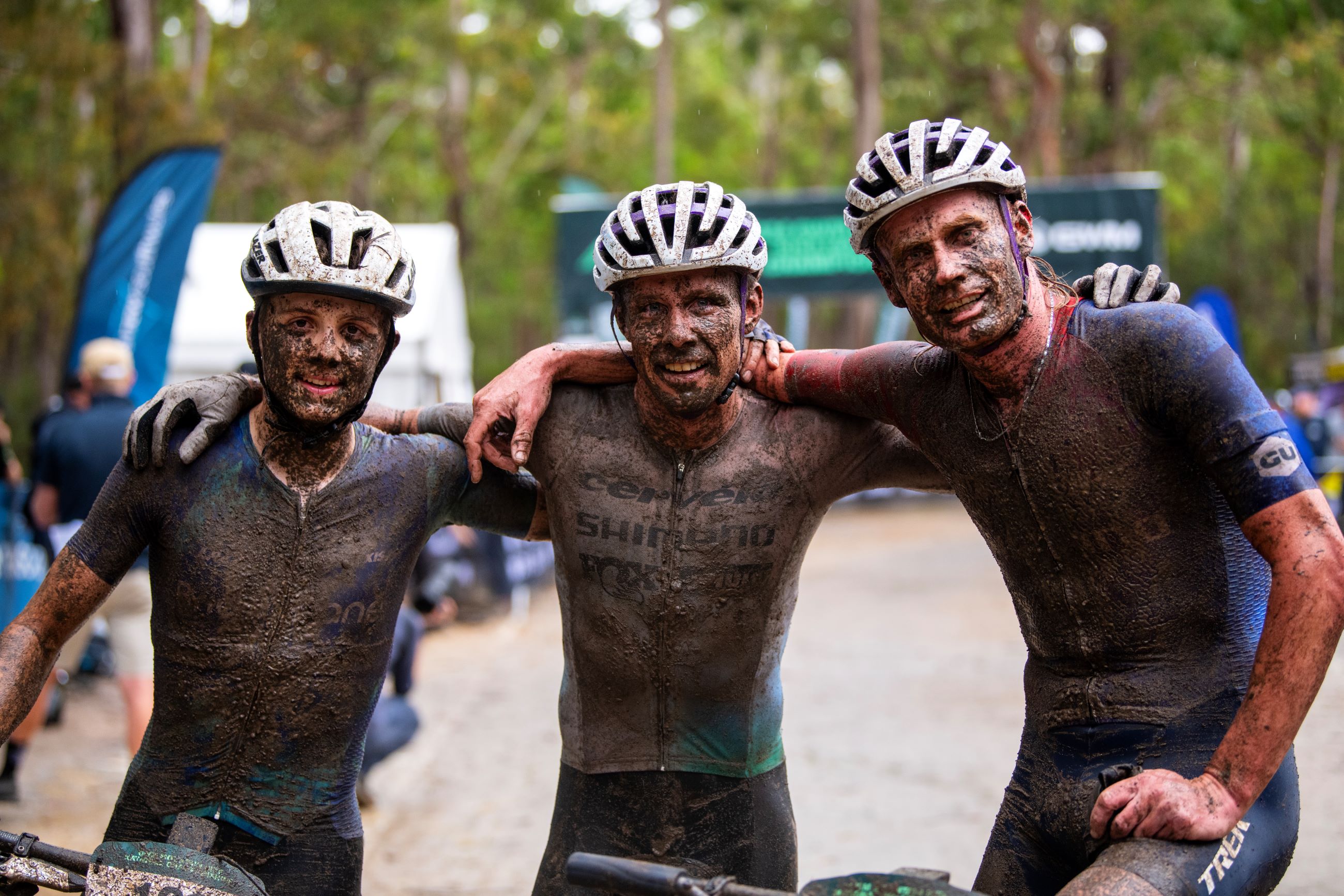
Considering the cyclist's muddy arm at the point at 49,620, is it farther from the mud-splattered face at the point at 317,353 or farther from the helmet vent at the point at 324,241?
the helmet vent at the point at 324,241

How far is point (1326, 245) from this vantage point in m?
37.6

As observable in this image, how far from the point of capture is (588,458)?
3.65 meters

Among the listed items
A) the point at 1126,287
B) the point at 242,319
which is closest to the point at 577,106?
the point at 242,319

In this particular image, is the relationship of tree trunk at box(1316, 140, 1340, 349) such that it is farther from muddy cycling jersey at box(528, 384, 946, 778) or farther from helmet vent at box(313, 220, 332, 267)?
helmet vent at box(313, 220, 332, 267)

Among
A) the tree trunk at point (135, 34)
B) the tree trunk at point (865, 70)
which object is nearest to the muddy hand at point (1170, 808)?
the tree trunk at point (135, 34)

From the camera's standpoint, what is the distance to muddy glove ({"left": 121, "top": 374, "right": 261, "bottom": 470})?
3188mm

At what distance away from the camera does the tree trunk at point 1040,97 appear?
1035 inches

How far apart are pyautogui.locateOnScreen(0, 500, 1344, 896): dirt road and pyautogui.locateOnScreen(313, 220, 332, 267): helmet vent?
14.0ft

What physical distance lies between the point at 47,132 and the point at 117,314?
12136mm

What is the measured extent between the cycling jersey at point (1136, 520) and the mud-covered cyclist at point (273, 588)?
1609 mm

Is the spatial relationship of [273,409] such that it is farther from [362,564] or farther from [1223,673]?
[1223,673]

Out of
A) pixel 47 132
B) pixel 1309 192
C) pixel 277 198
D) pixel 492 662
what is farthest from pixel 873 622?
pixel 1309 192

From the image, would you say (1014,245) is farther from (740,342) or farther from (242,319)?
(242,319)

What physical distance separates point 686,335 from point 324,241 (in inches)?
37.5
